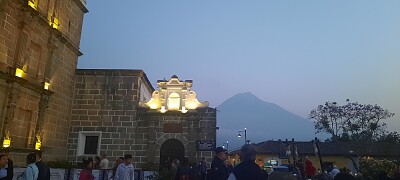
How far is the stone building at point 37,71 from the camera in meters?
12.2

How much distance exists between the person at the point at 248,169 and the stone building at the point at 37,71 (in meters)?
11.1

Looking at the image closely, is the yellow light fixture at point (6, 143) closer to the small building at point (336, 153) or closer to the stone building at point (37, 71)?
the stone building at point (37, 71)

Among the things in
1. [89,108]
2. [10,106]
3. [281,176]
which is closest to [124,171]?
[281,176]

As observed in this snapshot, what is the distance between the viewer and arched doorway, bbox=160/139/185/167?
16.3 meters

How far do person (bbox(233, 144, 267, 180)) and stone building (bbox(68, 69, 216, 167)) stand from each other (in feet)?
39.6

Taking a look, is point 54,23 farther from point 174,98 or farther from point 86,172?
point 86,172

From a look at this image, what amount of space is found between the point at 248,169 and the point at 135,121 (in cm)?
1368

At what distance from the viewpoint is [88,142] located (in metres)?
16.9

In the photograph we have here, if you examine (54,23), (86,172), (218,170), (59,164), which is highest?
(54,23)

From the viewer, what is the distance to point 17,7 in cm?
1276

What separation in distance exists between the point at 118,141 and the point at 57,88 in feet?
13.4

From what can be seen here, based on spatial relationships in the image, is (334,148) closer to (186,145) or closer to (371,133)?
(371,133)

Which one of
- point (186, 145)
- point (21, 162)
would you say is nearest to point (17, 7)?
point (21, 162)

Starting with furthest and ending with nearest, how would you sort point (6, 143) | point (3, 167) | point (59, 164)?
point (59, 164), point (6, 143), point (3, 167)
